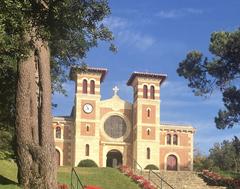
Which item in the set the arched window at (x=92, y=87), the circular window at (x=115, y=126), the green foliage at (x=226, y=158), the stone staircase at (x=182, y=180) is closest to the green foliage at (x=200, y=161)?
the green foliage at (x=226, y=158)

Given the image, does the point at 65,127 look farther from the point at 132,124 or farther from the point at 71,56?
the point at 71,56

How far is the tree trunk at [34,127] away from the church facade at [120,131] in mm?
45174

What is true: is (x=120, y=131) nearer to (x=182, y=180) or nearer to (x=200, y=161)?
(x=200, y=161)

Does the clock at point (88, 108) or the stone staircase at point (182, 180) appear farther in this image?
the clock at point (88, 108)

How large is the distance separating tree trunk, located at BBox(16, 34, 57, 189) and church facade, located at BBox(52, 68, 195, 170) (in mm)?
45174

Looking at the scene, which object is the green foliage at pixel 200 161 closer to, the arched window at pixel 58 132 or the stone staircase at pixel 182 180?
the arched window at pixel 58 132

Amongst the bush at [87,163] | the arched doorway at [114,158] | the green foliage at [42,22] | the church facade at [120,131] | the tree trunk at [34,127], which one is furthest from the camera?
the arched doorway at [114,158]

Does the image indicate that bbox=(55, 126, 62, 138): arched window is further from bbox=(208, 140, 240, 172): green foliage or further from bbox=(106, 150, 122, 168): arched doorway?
bbox=(208, 140, 240, 172): green foliage

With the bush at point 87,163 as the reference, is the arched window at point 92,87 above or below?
above

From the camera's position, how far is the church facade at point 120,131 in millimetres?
61344

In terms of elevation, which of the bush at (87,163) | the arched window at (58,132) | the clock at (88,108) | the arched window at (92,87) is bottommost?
the bush at (87,163)

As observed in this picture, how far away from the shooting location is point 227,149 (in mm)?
73625

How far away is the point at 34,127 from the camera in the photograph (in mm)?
15203

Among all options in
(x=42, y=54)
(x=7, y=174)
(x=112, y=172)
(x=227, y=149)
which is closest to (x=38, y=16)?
(x=42, y=54)
